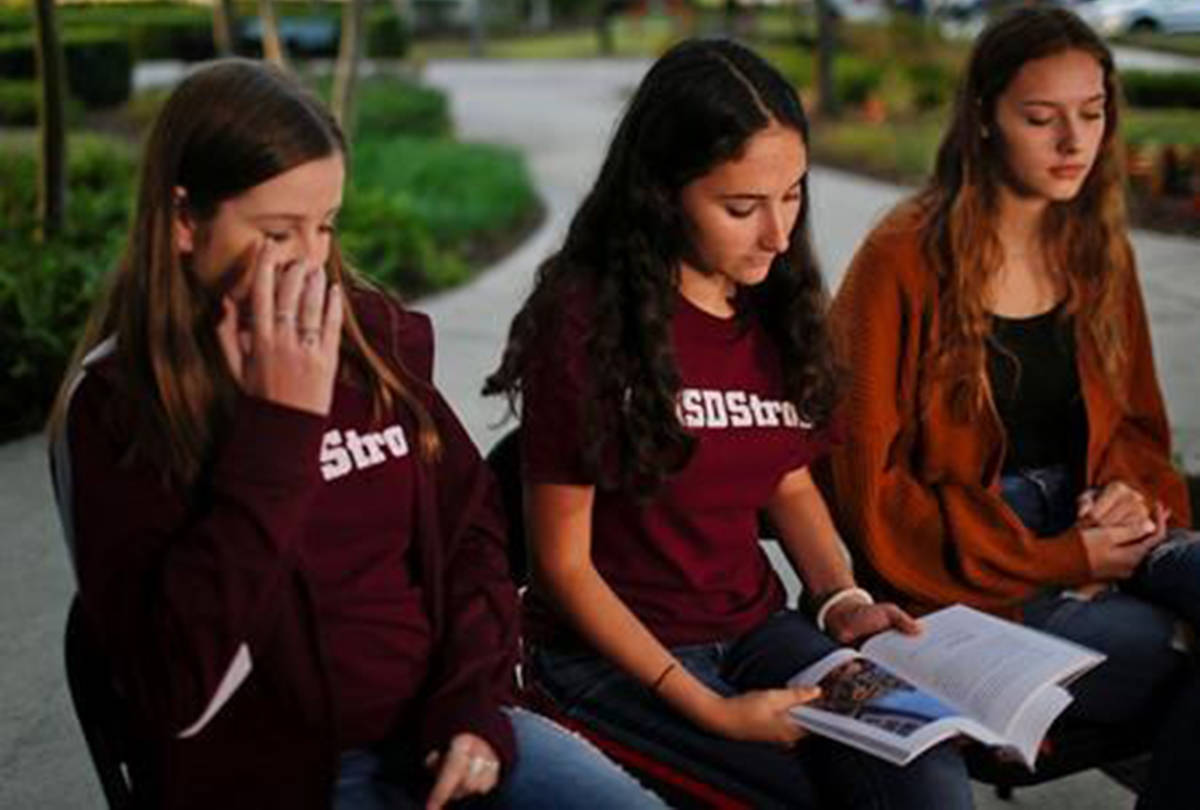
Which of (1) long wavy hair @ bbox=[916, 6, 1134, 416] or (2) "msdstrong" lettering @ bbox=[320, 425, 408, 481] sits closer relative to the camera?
(2) "msdstrong" lettering @ bbox=[320, 425, 408, 481]

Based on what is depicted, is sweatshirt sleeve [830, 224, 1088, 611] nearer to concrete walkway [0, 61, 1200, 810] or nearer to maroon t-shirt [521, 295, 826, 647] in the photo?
maroon t-shirt [521, 295, 826, 647]

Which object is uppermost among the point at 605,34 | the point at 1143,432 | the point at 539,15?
the point at 1143,432

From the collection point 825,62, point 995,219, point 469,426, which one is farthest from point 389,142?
point 995,219

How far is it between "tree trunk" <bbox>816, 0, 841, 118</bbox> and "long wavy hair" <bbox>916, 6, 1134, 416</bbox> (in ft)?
52.6

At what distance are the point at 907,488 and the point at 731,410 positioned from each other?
20.9 inches

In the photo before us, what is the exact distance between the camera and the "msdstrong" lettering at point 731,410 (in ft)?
8.68

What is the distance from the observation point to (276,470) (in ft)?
6.81

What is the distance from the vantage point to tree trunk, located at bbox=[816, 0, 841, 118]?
1891 cm

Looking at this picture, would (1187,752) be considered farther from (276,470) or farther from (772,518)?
(276,470)

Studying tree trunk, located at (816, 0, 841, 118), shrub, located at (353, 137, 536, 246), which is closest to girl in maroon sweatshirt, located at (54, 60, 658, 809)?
shrub, located at (353, 137, 536, 246)

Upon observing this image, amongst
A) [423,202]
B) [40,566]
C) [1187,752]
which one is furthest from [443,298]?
[1187,752]

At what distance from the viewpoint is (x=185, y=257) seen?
2.24m

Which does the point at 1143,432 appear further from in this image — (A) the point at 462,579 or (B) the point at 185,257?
(B) the point at 185,257

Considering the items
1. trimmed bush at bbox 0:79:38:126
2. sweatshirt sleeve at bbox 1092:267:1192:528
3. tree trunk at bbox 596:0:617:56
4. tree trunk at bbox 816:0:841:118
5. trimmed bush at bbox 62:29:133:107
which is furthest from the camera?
tree trunk at bbox 596:0:617:56
